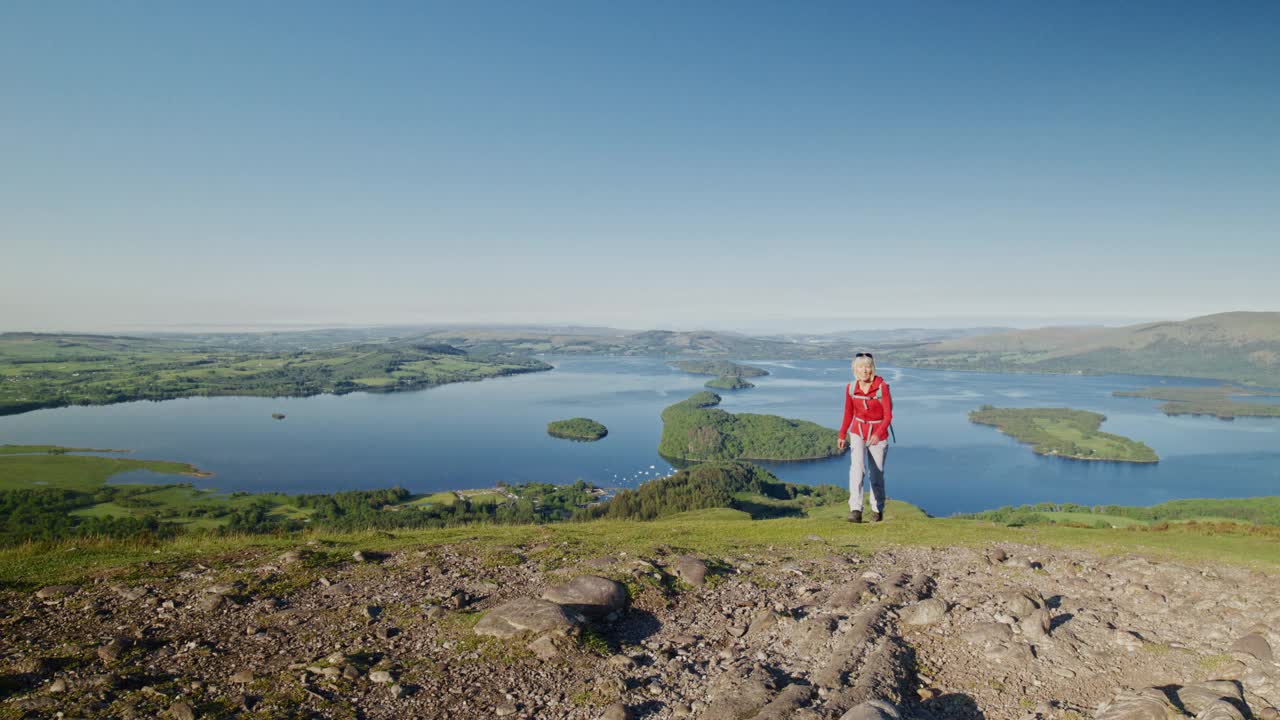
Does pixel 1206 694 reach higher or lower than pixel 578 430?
higher

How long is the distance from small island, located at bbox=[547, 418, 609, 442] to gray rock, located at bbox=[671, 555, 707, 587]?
14274 centimetres

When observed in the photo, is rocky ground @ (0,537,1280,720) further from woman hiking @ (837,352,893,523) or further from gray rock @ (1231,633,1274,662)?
woman hiking @ (837,352,893,523)

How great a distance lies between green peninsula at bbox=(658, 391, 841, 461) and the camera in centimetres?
14475

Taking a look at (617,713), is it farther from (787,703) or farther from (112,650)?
(112,650)

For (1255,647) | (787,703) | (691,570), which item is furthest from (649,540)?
(1255,647)

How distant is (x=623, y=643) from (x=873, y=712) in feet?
9.60

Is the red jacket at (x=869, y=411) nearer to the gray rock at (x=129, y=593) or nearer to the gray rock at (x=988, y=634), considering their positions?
the gray rock at (x=988, y=634)

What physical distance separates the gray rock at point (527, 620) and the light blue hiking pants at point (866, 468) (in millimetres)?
7285

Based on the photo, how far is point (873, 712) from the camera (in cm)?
528

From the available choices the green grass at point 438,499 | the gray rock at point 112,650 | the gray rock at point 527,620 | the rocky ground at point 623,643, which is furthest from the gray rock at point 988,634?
the green grass at point 438,499

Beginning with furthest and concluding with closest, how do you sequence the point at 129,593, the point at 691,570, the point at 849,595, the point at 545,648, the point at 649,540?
1. the point at 649,540
2. the point at 691,570
3. the point at 849,595
4. the point at 129,593
5. the point at 545,648

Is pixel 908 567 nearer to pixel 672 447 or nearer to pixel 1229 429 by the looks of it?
pixel 672 447

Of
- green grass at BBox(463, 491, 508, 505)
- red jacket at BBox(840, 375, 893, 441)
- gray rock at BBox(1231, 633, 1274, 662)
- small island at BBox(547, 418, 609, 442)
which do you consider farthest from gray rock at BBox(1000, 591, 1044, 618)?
small island at BBox(547, 418, 609, 442)

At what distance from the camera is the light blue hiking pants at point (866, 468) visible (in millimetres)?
12398
